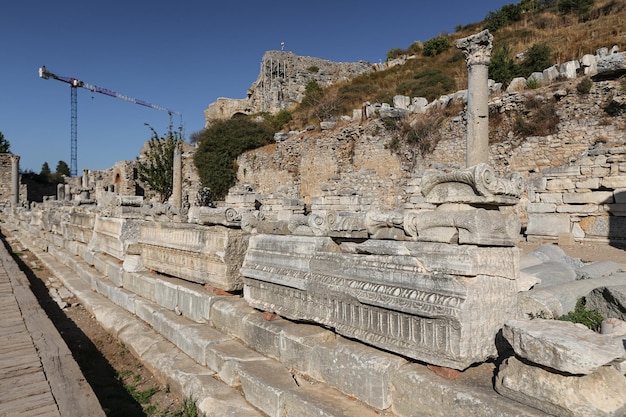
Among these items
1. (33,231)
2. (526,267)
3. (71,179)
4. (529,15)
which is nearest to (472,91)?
(526,267)

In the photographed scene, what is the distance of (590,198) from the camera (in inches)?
348

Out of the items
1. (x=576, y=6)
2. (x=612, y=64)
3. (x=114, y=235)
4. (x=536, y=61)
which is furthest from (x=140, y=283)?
(x=576, y=6)

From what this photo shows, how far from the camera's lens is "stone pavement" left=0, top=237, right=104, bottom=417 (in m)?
2.34

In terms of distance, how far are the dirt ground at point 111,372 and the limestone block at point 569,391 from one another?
211 centimetres

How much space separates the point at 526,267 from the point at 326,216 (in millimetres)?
Answer: 2982

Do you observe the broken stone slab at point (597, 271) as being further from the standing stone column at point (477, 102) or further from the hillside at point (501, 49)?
the hillside at point (501, 49)

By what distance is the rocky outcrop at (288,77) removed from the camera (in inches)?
1427

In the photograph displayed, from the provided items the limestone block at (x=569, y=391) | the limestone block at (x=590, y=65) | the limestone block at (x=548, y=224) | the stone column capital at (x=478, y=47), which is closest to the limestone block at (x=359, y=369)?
the limestone block at (x=569, y=391)

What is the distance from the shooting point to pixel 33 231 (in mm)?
13680

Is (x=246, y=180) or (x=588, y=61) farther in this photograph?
(x=246, y=180)

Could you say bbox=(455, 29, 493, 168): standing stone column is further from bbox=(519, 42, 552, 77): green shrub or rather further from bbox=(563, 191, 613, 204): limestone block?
bbox=(519, 42, 552, 77): green shrub

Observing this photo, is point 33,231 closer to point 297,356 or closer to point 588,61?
point 297,356

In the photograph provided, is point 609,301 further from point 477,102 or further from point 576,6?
point 576,6

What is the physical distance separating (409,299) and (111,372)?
2.85 m
